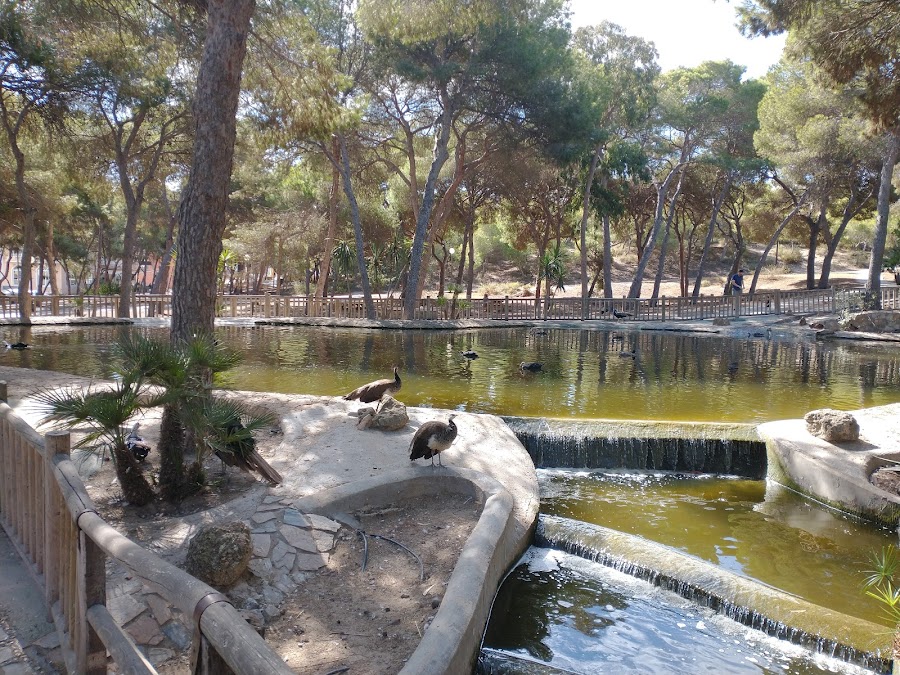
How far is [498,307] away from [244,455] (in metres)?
21.5

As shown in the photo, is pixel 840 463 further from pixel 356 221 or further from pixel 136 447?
pixel 356 221

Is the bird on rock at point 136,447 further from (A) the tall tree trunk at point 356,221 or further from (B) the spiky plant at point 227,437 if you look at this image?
(A) the tall tree trunk at point 356,221

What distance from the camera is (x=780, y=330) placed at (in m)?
21.9

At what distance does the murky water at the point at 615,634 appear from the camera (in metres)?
4.46

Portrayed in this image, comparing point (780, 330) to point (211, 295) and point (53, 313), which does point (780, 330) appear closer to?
point (211, 295)

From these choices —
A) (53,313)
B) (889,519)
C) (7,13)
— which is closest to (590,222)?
(53,313)

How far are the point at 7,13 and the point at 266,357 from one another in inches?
361

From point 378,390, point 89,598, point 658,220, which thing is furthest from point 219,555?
point 658,220

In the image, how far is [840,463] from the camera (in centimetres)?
728

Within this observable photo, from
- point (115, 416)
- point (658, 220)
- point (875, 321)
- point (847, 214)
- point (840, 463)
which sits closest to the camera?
point (115, 416)

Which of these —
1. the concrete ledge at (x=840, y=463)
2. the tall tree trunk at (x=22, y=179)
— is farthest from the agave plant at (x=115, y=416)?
the tall tree trunk at (x=22, y=179)

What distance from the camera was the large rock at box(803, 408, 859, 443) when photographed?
771 cm

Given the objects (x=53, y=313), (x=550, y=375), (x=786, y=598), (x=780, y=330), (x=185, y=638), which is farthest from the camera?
(x=53, y=313)

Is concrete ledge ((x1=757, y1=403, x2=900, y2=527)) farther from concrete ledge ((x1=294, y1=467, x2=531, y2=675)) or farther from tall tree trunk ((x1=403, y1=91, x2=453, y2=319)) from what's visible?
tall tree trunk ((x1=403, y1=91, x2=453, y2=319))
